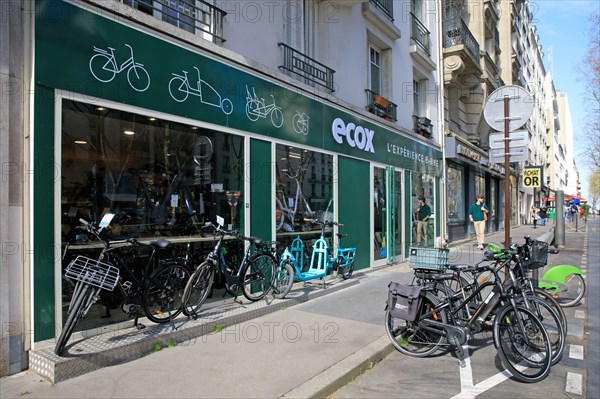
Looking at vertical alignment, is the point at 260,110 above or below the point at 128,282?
above

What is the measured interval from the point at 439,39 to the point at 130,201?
13.8 m

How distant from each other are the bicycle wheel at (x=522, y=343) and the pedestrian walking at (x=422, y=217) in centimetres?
866

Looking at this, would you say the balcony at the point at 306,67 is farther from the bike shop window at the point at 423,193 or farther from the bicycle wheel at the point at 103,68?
the bike shop window at the point at 423,193

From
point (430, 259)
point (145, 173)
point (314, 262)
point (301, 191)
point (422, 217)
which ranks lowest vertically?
point (314, 262)

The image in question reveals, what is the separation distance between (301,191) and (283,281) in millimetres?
2215

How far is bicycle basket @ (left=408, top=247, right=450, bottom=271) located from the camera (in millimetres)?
4816

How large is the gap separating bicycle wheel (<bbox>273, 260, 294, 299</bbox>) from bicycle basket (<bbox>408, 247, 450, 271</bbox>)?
1.98 meters

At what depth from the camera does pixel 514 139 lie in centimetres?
642

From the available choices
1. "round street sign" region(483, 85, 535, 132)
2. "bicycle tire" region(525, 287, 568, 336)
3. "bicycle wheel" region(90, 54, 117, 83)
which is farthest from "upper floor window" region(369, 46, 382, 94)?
"bicycle wheel" region(90, 54, 117, 83)

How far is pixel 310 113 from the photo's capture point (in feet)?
25.7

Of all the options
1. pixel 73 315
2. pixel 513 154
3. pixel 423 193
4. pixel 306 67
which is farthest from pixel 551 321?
pixel 423 193

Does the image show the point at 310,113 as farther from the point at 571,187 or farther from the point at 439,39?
the point at 571,187

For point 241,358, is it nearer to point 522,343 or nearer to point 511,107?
point 522,343

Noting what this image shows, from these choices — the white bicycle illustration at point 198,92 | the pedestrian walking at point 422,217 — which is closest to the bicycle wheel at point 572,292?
the pedestrian walking at point 422,217
